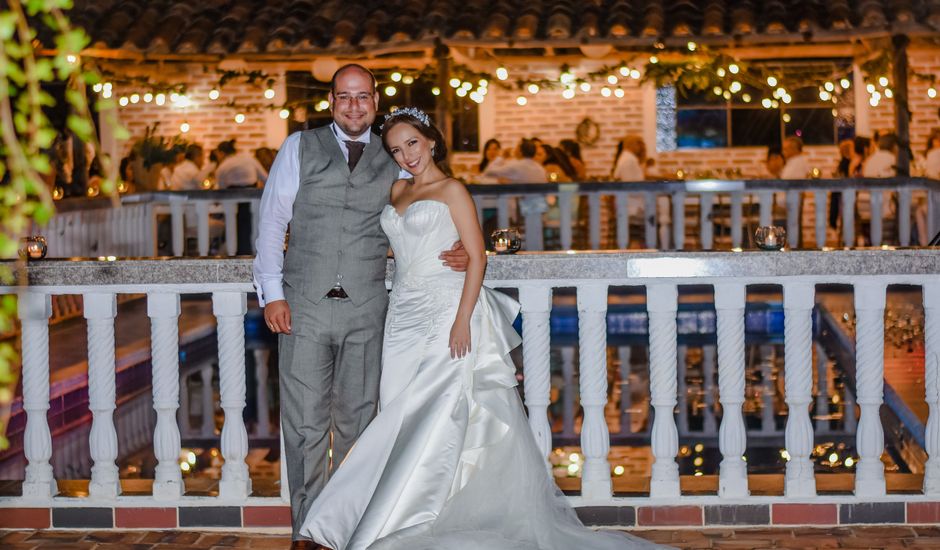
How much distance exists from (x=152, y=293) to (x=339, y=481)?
1.03 metres

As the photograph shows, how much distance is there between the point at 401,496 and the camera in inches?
149

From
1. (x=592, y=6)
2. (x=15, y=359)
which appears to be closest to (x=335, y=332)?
(x=15, y=359)

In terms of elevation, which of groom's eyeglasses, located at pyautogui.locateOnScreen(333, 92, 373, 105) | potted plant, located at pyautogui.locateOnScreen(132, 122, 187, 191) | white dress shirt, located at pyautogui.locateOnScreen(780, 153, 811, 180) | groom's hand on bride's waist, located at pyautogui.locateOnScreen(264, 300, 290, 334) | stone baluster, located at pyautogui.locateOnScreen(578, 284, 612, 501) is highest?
potted plant, located at pyautogui.locateOnScreen(132, 122, 187, 191)

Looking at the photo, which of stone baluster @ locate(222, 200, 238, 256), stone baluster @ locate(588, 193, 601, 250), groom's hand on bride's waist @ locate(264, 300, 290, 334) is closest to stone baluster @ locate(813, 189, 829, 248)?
stone baluster @ locate(588, 193, 601, 250)

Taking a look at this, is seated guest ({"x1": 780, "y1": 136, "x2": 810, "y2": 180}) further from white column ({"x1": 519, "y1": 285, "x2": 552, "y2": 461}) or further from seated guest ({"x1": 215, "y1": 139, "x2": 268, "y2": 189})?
white column ({"x1": 519, "y1": 285, "x2": 552, "y2": 461})

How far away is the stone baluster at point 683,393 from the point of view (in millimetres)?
6500

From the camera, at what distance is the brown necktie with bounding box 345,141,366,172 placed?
12.8ft

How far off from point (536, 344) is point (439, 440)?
58 centimetres

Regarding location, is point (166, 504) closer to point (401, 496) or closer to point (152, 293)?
point (152, 293)

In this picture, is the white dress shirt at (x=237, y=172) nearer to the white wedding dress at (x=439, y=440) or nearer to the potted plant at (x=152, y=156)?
the potted plant at (x=152, y=156)

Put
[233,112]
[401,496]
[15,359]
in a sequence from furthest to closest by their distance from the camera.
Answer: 1. [233,112]
2. [401,496]
3. [15,359]

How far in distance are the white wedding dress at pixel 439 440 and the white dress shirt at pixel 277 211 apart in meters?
0.30

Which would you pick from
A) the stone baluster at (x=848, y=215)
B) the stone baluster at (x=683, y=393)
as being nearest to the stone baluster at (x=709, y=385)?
the stone baluster at (x=683, y=393)

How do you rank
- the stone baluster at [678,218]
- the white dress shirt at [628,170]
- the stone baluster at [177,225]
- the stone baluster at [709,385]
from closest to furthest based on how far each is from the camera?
the stone baluster at [709,385]
the stone baluster at [678,218]
the stone baluster at [177,225]
the white dress shirt at [628,170]
